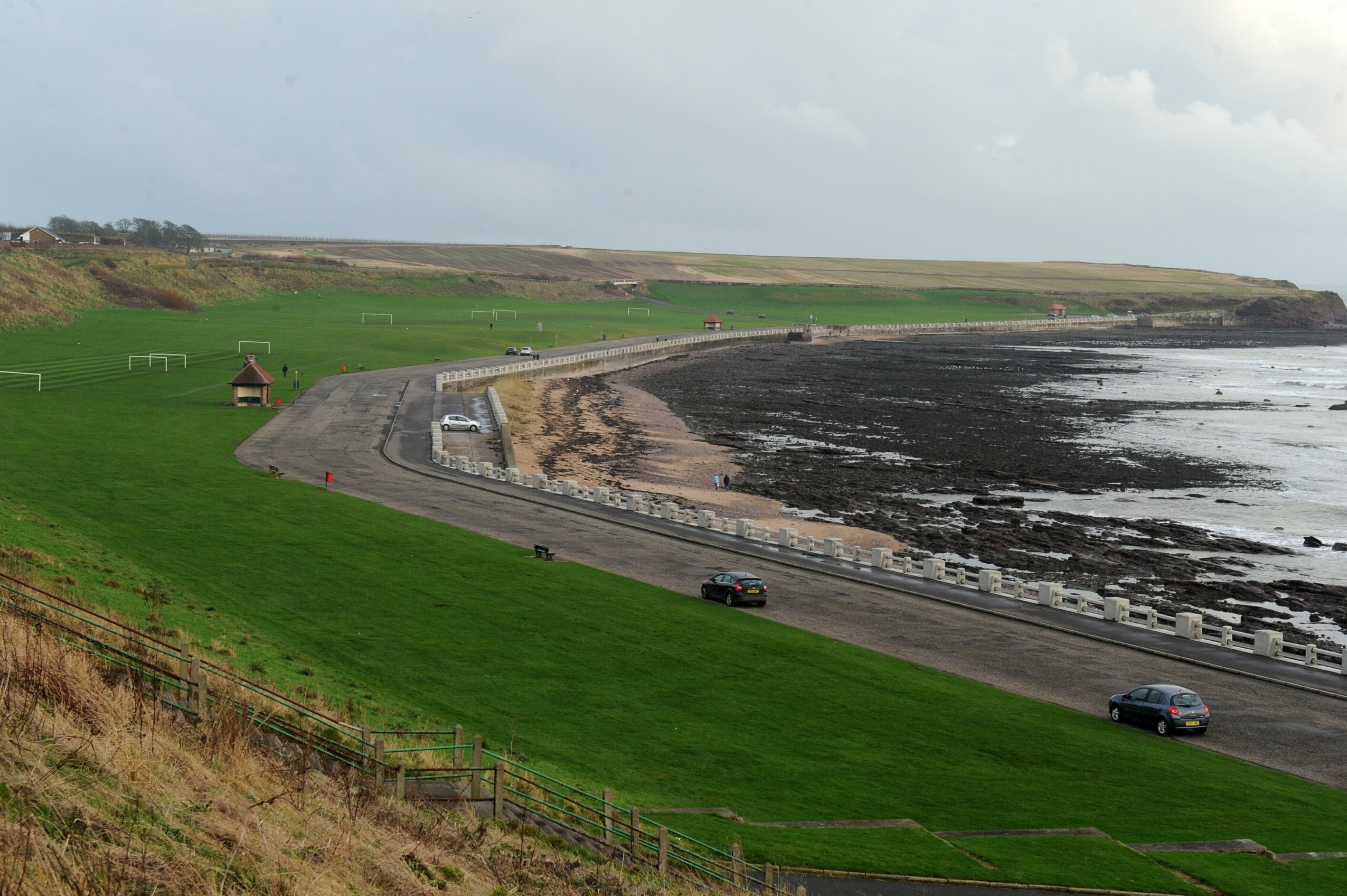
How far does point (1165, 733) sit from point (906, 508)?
37.9 meters

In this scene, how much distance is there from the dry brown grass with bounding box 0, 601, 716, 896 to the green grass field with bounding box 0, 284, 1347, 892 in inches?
228

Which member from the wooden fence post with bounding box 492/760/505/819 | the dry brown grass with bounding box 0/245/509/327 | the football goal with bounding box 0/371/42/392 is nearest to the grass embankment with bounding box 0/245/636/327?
the dry brown grass with bounding box 0/245/509/327

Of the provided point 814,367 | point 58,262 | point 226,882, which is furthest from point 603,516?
point 58,262

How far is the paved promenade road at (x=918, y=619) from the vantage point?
30.3 meters

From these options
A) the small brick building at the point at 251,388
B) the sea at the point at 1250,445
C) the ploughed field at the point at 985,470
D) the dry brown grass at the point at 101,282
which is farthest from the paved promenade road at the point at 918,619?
the dry brown grass at the point at 101,282

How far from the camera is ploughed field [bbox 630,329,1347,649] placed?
175 ft

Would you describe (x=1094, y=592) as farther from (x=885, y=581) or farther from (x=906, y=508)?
(x=906, y=508)

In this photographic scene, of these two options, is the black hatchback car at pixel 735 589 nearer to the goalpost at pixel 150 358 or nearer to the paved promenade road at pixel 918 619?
the paved promenade road at pixel 918 619

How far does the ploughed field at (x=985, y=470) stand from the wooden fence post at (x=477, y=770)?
117ft

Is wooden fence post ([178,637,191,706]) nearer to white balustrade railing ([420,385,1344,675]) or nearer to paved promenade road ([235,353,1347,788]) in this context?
paved promenade road ([235,353,1347,788])

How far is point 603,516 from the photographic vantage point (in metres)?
54.0

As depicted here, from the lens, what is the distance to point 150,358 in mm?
105438

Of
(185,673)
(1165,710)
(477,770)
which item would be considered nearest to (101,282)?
(185,673)

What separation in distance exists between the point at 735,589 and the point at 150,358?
82871mm
